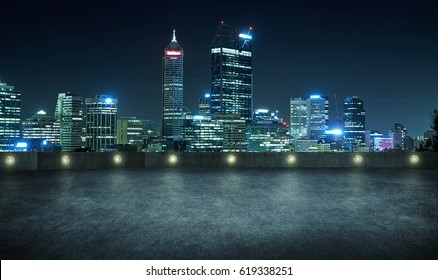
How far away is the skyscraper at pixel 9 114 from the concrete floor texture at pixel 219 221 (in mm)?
184470

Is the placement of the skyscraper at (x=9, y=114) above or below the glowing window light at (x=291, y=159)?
above

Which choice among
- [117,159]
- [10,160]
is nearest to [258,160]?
[117,159]

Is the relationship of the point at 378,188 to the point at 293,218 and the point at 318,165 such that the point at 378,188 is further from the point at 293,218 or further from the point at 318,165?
the point at 318,165

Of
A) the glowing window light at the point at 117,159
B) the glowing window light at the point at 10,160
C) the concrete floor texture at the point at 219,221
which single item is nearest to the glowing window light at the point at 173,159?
the glowing window light at the point at 117,159

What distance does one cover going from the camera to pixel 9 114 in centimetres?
16975

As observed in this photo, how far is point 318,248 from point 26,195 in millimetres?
8430

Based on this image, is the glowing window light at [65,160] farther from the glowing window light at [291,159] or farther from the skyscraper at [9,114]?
the skyscraper at [9,114]

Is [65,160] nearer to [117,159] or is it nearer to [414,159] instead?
[117,159]

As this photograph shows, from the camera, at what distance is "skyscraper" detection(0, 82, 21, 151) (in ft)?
545

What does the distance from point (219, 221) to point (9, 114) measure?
651ft

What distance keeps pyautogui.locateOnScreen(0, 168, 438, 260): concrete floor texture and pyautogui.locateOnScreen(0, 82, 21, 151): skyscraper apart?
184470mm

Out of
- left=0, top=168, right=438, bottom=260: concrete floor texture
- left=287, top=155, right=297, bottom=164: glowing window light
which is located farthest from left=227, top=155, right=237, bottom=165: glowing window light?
left=0, top=168, right=438, bottom=260: concrete floor texture

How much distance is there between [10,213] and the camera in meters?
7.20

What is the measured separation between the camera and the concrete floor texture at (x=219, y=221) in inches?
194
